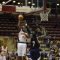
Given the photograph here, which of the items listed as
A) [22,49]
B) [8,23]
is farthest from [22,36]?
[8,23]

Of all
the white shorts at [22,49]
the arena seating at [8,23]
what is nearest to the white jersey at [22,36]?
the white shorts at [22,49]

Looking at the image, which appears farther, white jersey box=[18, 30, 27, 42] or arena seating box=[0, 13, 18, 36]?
arena seating box=[0, 13, 18, 36]

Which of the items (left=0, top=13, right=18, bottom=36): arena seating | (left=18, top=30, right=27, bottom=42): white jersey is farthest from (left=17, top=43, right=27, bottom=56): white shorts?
(left=0, top=13, right=18, bottom=36): arena seating

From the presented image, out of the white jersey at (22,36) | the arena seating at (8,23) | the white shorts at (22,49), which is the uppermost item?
the white jersey at (22,36)

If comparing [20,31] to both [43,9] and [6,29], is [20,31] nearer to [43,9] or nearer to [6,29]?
[43,9]

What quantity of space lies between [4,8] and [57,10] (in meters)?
3.86

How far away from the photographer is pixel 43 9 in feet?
13.5

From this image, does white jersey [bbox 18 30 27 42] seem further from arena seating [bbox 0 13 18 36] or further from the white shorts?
arena seating [bbox 0 13 18 36]

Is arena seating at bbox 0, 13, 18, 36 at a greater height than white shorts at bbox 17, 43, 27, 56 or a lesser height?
lesser

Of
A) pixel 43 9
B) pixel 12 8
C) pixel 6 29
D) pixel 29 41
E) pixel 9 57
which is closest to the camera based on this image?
pixel 29 41

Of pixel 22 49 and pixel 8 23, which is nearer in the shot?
pixel 22 49

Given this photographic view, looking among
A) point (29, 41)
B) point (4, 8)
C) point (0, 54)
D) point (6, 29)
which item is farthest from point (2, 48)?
point (6, 29)

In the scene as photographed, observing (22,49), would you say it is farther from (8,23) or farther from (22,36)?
(8,23)

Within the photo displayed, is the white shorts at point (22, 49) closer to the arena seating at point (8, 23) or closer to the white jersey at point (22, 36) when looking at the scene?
the white jersey at point (22, 36)
